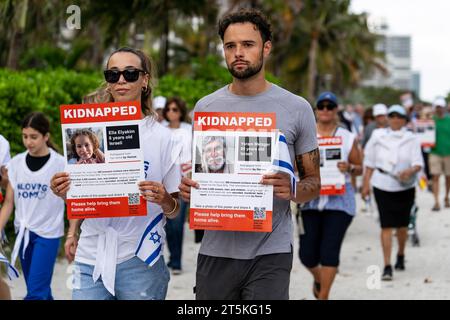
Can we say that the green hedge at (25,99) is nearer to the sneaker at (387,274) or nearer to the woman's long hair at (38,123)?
the woman's long hair at (38,123)

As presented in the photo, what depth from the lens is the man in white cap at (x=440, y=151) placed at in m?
15.8

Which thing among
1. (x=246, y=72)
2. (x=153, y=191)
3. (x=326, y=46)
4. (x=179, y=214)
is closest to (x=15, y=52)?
(x=179, y=214)

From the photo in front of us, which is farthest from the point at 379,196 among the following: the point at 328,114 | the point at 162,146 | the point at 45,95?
the point at 162,146

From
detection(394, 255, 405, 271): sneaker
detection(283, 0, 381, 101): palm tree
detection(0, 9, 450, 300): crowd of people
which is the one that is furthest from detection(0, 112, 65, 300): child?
detection(283, 0, 381, 101): palm tree

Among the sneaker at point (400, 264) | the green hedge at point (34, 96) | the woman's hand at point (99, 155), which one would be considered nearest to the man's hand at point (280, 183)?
the woman's hand at point (99, 155)

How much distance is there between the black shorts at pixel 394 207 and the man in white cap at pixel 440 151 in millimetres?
6608

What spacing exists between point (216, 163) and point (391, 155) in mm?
5955

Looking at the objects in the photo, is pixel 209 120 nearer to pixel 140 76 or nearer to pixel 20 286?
pixel 140 76

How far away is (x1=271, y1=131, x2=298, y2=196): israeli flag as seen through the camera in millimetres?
3717

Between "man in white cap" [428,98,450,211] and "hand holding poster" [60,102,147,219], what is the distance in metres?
12.5

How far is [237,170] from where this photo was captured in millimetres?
3719

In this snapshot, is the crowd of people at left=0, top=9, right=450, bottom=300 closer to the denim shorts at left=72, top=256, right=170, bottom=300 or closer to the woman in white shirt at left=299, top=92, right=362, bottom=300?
the denim shorts at left=72, top=256, right=170, bottom=300

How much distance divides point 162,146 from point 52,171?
2.44 metres

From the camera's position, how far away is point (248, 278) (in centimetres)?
388
